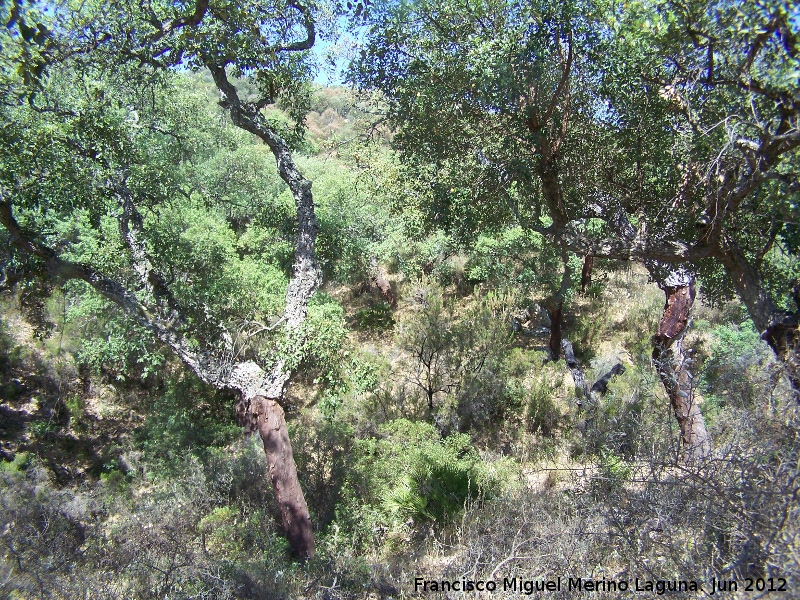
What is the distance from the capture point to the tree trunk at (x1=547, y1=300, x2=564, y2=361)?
1341 cm

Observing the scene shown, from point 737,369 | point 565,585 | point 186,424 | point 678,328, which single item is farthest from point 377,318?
point 565,585

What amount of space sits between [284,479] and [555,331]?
30.1 ft

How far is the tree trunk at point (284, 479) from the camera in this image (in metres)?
6.34

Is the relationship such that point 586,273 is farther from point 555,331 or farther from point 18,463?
point 18,463

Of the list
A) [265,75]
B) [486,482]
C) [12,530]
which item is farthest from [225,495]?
[265,75]

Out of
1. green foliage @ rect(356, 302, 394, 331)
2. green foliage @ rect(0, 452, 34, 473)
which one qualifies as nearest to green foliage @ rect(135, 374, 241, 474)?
green foliage @ rect(0, 452, 34, 473)

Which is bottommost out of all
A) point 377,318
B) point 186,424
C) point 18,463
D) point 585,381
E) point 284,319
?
point 18,463

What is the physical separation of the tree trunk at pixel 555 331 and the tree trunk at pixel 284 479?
8.72m

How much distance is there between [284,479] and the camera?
647 cm

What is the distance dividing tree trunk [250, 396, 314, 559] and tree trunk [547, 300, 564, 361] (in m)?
8.72

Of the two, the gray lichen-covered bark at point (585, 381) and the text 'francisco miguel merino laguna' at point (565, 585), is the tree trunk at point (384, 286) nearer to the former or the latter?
the gray lichen-covered bark at point (585, 381)

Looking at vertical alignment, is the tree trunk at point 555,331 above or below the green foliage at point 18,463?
above

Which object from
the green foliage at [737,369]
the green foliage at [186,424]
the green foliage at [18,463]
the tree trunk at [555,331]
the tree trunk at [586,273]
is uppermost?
the tree trunk at [586,273]

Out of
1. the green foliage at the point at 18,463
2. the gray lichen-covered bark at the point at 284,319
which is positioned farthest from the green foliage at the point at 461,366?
the green foliage at the point at 18,463
